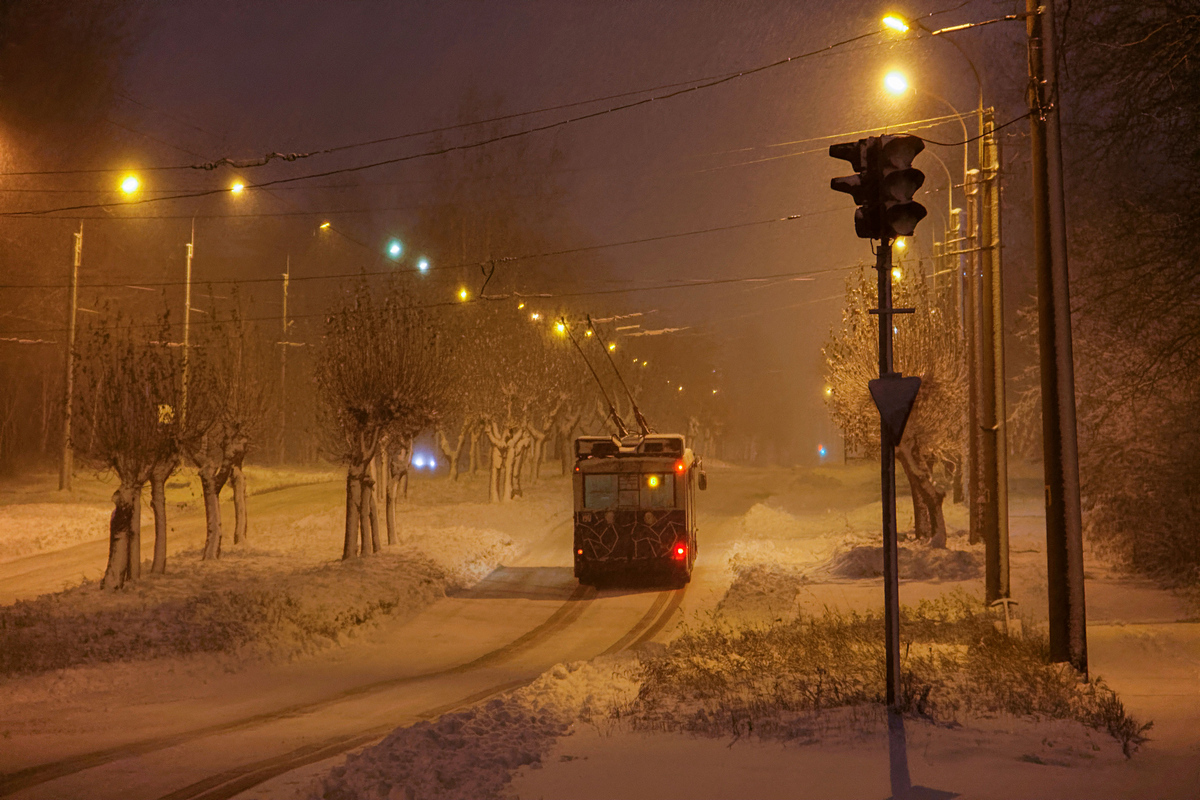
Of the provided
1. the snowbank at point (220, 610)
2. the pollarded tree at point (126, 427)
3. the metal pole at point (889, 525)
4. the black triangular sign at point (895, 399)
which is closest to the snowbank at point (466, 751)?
the metal pole at point (889, 525)

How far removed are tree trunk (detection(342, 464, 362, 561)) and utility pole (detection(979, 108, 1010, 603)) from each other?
14.0 meters

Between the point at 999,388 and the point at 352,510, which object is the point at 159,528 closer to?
the point at 352,510

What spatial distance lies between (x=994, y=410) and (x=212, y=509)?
56.2 feet

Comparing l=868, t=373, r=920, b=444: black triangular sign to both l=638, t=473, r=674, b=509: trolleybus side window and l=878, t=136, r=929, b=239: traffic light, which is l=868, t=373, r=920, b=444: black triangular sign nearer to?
l=878, t=136, r=929, b=239: traffic light

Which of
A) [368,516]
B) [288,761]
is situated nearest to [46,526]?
[368,516]

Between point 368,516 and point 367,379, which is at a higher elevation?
point 367,379

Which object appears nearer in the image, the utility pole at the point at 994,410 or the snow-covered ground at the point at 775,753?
the snow-covered ground at the point at 775,753

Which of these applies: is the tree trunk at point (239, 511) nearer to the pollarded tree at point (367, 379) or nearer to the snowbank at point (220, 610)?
the snowbank at point (220, 610)

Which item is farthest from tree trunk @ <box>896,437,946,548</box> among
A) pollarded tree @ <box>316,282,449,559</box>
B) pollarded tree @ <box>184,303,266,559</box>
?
pollarded tree @ <box>184,303,266,559</box>

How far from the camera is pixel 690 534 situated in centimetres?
2044

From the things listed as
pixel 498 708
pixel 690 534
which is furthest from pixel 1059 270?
pixel 690 534

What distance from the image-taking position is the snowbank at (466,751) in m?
6.31

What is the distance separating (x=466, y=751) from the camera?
273 inches

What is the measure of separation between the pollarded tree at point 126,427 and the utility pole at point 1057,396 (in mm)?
14527
